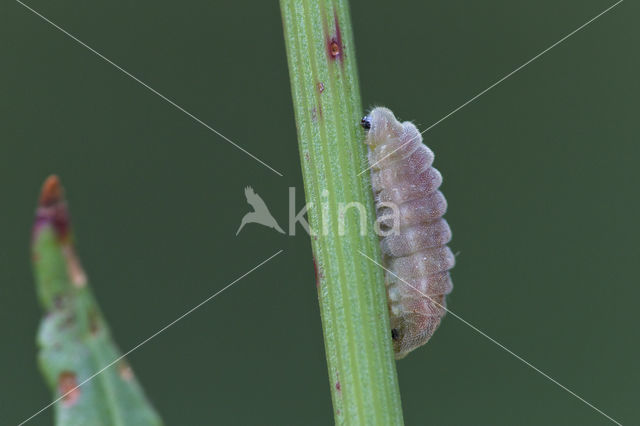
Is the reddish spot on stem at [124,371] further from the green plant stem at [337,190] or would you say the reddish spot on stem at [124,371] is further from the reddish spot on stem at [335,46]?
the reddish spot on stem at [335,46]

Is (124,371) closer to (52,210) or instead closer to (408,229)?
(52,210)

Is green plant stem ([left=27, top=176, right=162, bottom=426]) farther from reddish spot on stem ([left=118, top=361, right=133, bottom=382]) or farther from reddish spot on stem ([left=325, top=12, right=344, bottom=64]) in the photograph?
reddish spot on stem ([left=325, top=12, right=344, bottom=64])
